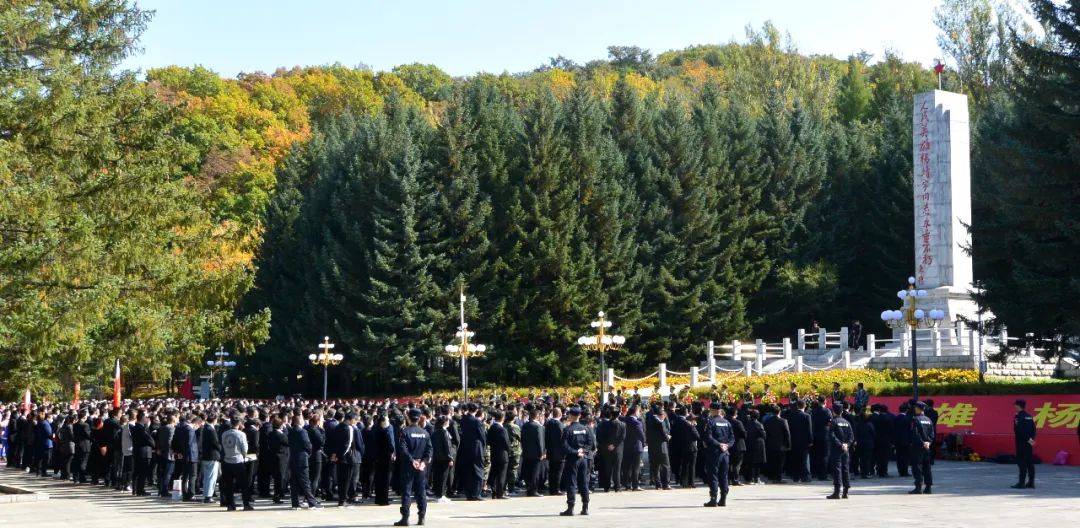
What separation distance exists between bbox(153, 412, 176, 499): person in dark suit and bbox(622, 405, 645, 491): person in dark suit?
8.11 metres

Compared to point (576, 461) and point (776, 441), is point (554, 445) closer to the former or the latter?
point (576, 461)

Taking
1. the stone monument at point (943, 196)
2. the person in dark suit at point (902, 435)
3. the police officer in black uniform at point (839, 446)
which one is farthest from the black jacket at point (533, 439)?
the stone monument at point (943, 196)

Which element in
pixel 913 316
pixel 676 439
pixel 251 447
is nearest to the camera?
pixel 251 447

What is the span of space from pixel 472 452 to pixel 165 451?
233 inches

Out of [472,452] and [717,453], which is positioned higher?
[717,453]

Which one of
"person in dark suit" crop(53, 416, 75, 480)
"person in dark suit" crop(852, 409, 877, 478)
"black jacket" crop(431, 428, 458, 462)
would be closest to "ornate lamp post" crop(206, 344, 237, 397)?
"person in dark suit" crop(53, 416, 75, 480)

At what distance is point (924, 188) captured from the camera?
47.3 m

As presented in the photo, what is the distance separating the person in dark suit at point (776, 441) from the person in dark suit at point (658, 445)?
1.91 metres

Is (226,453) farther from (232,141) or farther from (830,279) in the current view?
(232,141)

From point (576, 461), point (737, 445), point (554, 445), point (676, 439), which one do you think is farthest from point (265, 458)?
point (737, 445)

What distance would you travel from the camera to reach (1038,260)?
30766mm

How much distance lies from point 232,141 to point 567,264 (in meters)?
32.2

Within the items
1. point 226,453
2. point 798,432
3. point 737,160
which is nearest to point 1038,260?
point 798,432

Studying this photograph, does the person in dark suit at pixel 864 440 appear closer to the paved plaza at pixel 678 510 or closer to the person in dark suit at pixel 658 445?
the paved plaza at pixel 678 510
